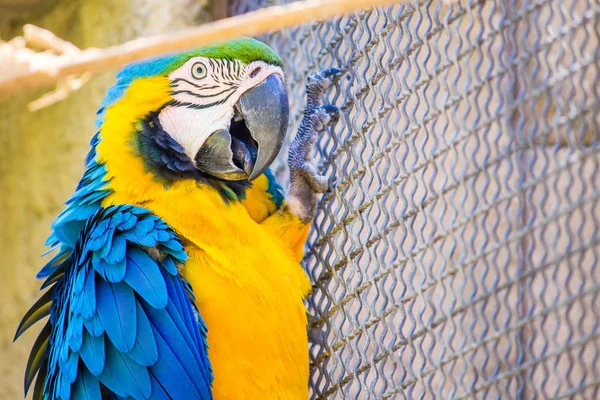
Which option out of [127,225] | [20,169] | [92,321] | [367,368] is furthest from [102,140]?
[20,169]

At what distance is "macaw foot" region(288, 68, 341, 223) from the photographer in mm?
1624

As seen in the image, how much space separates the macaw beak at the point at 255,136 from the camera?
4.97ft

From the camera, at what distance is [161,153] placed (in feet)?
4.97

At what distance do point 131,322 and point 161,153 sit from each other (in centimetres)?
36

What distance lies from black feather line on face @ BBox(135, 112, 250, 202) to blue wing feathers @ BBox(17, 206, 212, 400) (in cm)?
10

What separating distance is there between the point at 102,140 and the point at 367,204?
59 cm

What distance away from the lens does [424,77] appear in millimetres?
1518

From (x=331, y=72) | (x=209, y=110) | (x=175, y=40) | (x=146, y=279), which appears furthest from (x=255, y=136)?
(x=175, y=40)

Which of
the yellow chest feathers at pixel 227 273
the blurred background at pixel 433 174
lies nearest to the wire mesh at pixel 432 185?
the blurred background at pixel 433 174

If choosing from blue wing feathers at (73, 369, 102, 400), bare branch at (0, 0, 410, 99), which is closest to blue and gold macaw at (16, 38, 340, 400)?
blue wing feathers at (73, 369, 102, 400)

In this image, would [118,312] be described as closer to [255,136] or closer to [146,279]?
[146,279]

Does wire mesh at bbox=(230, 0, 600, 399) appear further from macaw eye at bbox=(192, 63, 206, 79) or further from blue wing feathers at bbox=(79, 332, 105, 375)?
blue wing feathers at bbox=(79, 332, 105, 375)

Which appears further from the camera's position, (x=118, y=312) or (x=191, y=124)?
(x=191, y=124)

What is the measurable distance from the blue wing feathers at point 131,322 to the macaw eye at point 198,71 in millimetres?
313
